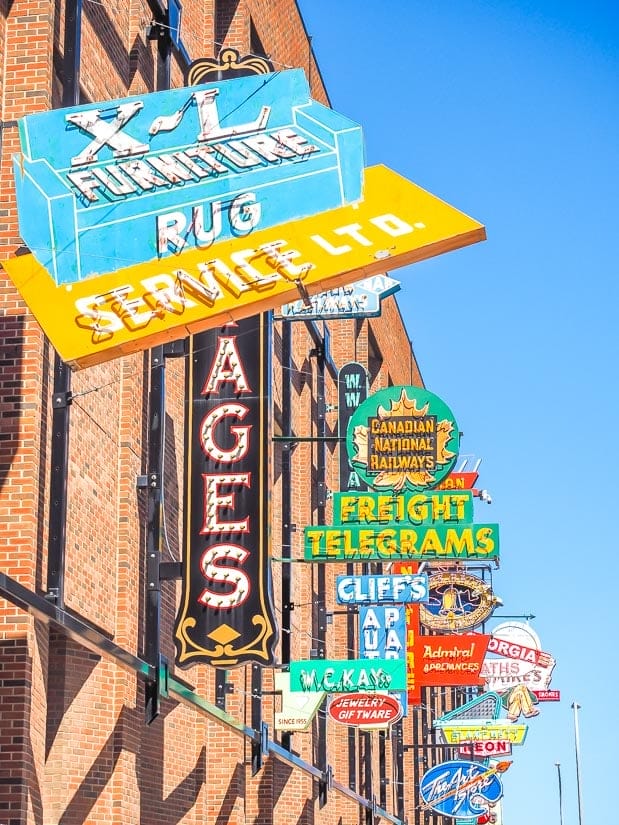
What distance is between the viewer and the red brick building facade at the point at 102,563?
1411 cm

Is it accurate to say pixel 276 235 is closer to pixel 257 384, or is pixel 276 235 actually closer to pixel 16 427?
pixel 16 427

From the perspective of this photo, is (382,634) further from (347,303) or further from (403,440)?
(347,303)

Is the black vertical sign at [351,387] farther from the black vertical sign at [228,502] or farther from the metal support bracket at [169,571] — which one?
the metal support bracket at [169,571]

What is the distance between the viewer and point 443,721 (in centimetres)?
3709

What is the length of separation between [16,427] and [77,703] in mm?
3783

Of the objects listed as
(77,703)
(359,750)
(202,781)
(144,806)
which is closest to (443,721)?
(359,750)

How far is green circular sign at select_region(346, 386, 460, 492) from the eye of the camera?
24578 millimetres

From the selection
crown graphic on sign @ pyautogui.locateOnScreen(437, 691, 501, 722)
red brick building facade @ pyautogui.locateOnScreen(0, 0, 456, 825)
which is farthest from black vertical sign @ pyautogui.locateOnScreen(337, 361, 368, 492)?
crown graphic on sign @ pyautogui.locateOnScreen(437, 691, 501, 722)

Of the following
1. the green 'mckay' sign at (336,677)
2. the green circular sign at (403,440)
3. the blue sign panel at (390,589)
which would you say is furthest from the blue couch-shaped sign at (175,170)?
the blue sign panel at (390,589)

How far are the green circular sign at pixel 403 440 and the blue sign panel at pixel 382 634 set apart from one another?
5.08 m

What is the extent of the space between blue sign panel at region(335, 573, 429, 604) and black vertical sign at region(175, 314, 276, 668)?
272 inches

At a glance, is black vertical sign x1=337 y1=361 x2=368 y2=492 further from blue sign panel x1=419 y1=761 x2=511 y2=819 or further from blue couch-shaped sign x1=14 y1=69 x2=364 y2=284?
blue couch-shaped sign x1=14 y1=69 x2=364 y2=284

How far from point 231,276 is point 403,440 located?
41.3ft

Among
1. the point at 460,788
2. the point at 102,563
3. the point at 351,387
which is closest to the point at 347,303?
the point at 351,387
